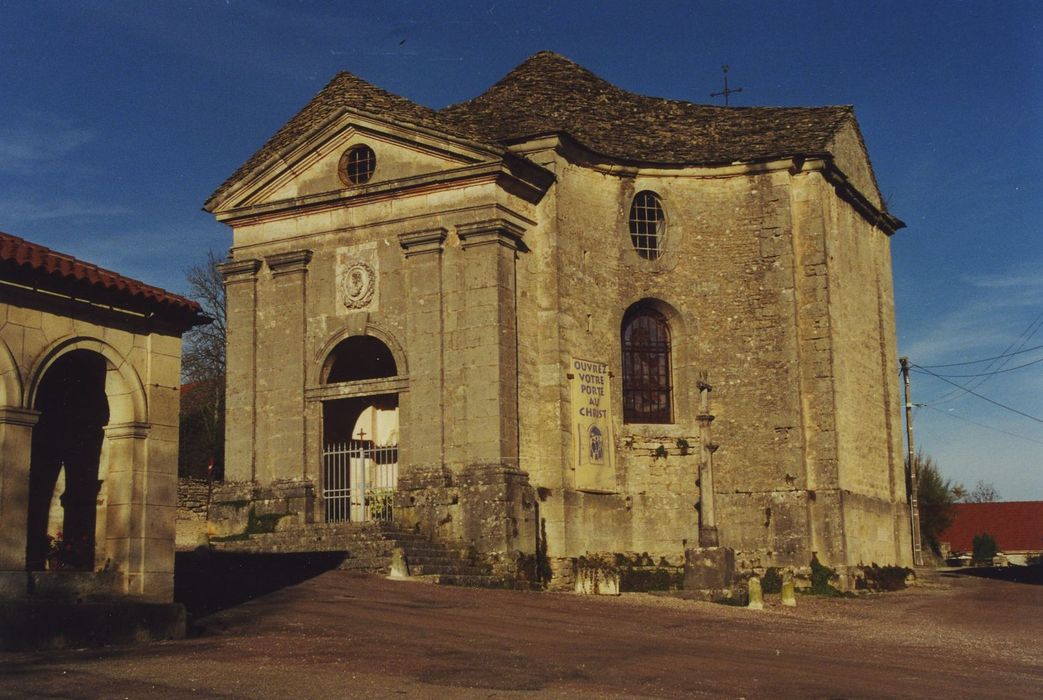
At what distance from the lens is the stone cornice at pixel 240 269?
2539cm

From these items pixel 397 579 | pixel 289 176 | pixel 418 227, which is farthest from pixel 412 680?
pixel 289 176

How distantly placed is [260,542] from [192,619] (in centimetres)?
879

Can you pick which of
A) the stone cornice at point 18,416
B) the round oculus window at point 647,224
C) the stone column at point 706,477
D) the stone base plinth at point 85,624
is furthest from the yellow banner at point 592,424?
the stone cornice at point 18,416

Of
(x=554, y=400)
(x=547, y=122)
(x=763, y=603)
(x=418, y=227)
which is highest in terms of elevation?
(x=547, y=122)

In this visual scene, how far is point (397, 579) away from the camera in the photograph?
774 inches

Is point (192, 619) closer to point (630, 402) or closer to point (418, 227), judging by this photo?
point (418, 227)

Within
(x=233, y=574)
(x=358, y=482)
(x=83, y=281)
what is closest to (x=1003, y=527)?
(x=358, y=482)

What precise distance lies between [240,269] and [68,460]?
1153 centimetres

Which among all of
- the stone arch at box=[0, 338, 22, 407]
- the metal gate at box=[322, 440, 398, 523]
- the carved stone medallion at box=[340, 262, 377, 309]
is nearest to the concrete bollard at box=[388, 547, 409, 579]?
the metal gate at box=[322, 440, 398, 523]

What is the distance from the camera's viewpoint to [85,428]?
14422 mm

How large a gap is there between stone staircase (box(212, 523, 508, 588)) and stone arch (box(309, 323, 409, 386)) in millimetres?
3021

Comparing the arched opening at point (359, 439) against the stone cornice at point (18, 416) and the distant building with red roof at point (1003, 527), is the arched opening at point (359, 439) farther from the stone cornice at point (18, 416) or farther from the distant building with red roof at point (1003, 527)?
the distant building with red roof at point (1003, 527)

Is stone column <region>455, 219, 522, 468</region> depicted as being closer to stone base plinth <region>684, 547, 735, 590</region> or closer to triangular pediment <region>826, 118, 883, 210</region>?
stone base plinth <region>684, 547, 735, 590</region>

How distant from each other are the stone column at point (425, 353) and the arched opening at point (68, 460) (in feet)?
30.0
